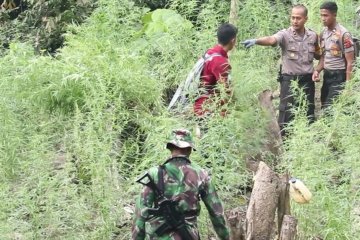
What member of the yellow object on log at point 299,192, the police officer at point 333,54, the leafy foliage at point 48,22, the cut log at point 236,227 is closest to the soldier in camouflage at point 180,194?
the cut log at point 236,227

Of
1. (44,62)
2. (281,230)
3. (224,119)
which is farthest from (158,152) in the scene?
(44,62)

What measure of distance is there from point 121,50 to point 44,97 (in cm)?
119

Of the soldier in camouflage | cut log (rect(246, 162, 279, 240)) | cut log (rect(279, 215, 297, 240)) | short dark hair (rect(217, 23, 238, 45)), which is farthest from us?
short dark hair (rect(217, 23, 238, 45))

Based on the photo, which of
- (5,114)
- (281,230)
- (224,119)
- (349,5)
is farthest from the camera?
(349,5)

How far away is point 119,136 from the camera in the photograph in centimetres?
765

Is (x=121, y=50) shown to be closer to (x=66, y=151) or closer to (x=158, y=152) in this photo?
(x=66, y=151)

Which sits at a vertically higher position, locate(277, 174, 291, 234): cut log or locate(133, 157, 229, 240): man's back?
locate(133, 157, 229, 240): man's back

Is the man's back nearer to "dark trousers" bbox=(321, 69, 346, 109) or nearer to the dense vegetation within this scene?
the dense vegetation

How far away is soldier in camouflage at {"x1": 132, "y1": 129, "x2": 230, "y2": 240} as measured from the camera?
4879mm

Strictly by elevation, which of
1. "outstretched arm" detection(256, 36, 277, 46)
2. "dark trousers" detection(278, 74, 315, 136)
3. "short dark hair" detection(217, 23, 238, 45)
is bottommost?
"dark trousers" detection(278, 74, 315, 136)

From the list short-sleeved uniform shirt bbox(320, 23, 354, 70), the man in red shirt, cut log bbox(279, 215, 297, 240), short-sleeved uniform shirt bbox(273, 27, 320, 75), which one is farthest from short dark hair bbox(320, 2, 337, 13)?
cut log bbox(279, 215, 297, 240)

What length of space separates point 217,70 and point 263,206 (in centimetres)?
183

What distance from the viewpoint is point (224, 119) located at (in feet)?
Result: 23.5

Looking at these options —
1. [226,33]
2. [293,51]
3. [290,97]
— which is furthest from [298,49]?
[226,33]
